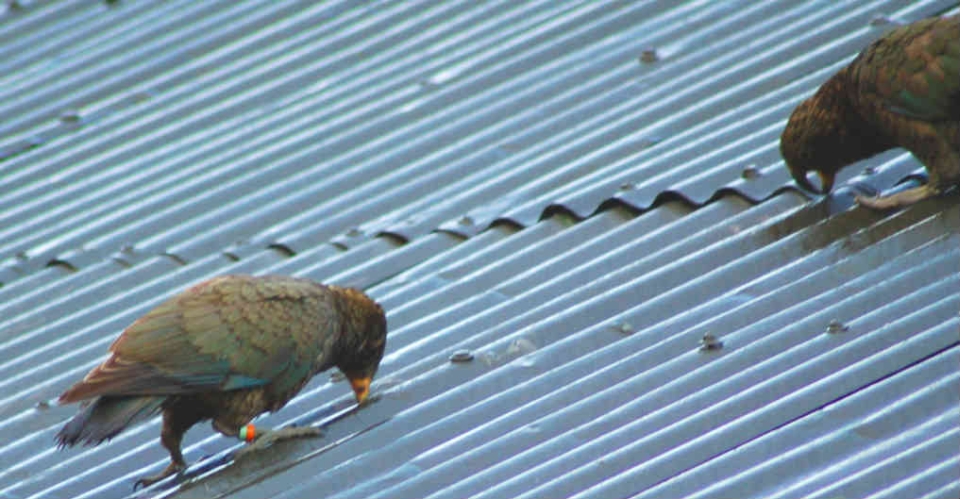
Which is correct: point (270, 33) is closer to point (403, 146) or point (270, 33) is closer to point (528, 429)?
point (403, 146)

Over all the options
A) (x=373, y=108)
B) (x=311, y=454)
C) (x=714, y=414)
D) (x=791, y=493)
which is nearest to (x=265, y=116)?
(x=373, y=108)

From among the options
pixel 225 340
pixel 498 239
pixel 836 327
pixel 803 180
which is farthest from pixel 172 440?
pixel 803 180

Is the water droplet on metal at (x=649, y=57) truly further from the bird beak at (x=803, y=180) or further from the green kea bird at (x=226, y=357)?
the green kea bird at (x=226, y=357)

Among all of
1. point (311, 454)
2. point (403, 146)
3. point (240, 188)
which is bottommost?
point (311, 454)

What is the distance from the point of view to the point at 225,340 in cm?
520

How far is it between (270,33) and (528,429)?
4.30m

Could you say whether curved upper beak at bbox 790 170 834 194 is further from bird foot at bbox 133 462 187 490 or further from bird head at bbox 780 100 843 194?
bird foot at bbox 133 462 187 490

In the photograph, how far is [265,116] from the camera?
7.64 m

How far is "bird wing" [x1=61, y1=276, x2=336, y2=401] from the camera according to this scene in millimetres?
4988

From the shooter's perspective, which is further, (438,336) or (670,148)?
(670,148)

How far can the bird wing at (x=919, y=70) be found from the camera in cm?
559

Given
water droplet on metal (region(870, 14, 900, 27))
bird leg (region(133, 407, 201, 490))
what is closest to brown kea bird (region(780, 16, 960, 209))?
water droplet on metal (region(870, 14, 900, 27))

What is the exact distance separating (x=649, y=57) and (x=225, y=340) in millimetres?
2832

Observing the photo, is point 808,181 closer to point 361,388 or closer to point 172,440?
point 361,388
